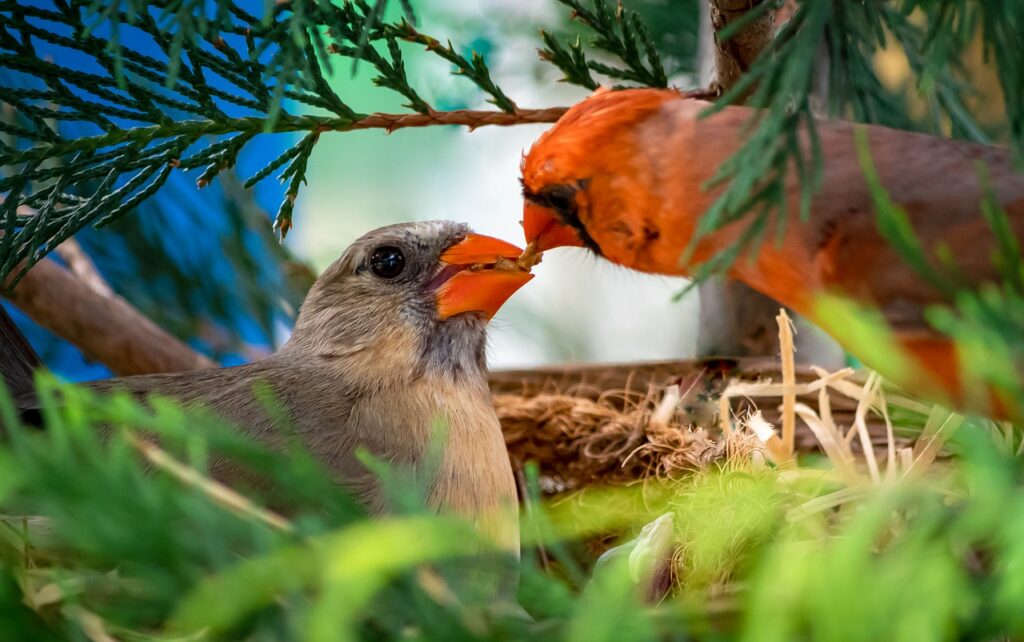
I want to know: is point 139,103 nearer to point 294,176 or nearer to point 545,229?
point 294,176

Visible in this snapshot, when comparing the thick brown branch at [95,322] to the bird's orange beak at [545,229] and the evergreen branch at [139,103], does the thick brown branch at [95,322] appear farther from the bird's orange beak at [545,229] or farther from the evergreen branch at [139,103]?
the bird's orange beak at [545,229]

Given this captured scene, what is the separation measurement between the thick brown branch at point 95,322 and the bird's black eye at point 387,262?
55 cm

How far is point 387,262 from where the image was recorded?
1.53 metres

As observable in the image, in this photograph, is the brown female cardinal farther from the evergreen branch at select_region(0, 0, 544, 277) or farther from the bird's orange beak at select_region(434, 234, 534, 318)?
the evergreen branch at select_region(0, 0, 544, 277)

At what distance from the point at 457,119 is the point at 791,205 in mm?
494

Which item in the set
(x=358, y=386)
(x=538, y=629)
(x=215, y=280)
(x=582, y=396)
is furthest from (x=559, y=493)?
(x=538, y=629)

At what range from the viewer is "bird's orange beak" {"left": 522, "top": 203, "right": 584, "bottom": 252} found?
1.09 m

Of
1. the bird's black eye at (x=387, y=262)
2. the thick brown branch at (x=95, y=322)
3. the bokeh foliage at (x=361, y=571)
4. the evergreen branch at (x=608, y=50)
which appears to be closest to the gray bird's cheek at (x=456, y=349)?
the bird's black eye at (x=387, y=262)

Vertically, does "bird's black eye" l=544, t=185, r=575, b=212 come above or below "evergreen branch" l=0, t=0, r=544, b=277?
below

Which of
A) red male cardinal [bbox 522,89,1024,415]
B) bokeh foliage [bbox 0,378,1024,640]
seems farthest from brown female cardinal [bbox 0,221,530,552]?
bokeh foliage [bbox 0,378,1024,640]

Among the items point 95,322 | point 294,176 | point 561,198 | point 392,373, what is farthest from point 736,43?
point 95,322

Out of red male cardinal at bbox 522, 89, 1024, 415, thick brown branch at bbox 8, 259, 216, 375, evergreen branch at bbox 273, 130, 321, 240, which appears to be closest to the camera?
red male cardinal at bbox 522, 89, 1024, 415

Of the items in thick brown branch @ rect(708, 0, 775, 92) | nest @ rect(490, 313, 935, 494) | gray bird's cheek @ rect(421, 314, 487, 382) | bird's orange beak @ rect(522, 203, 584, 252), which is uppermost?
thick brown branch @ rect(708, 0, 775, 92)

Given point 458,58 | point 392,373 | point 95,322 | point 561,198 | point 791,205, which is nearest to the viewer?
point 791,205
